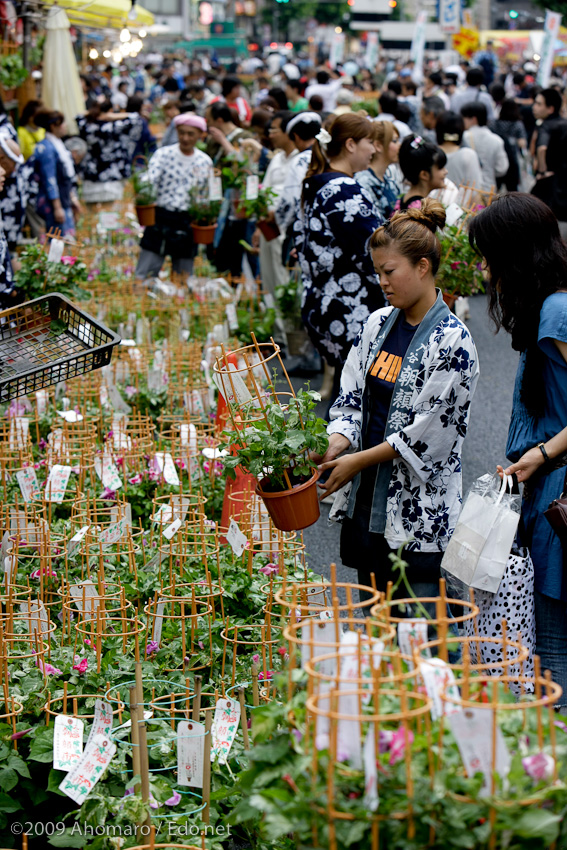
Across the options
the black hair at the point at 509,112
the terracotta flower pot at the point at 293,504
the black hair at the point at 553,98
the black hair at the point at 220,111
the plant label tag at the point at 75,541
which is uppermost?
the black hair at the point at 509,112

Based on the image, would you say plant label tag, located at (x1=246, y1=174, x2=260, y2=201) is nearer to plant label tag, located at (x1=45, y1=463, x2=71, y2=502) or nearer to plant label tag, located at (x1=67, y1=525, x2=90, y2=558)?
plant label tag, located at (x1=45, y1=463, x2=71, y2=502)

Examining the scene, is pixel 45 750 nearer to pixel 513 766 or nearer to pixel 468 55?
pixel 513 766

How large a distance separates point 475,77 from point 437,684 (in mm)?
10473

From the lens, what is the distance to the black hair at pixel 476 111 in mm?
8961

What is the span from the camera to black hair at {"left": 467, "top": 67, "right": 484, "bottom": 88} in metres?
10.9

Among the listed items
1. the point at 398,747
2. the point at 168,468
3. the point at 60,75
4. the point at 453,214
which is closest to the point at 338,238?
the point at 453,214

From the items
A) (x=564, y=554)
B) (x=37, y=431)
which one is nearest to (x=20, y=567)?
(x=37, y=431)

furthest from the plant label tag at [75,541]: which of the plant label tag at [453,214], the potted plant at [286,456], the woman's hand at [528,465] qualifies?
the plant label tag at [453,214]

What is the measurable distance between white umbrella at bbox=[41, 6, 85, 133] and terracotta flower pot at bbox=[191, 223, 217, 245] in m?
5.10

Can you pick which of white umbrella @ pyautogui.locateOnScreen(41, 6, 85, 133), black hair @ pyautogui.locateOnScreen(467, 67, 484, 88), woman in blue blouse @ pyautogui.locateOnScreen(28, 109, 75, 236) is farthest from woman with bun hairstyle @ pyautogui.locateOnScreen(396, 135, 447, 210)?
white umbrella @ pyautogui.locateOnScreen(41, 6, 85, 133)

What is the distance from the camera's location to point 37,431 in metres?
4.78

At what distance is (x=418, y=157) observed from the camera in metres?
5.27

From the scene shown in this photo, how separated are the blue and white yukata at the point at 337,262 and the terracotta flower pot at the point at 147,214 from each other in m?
3.20

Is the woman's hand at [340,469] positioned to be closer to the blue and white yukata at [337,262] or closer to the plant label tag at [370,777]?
the plant label tag at [370,777]
